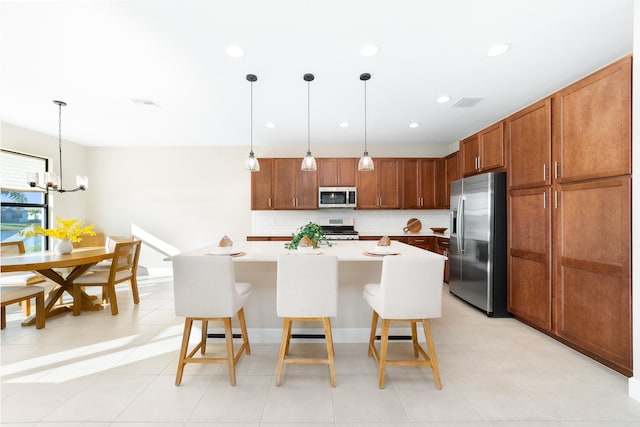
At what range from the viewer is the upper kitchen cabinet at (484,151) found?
3.36m

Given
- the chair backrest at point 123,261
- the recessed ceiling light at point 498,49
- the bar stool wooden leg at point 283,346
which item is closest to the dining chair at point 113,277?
the chair backrest at point 123,261

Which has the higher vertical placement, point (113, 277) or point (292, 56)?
point (292, 56)

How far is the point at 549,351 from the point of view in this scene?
2529mm

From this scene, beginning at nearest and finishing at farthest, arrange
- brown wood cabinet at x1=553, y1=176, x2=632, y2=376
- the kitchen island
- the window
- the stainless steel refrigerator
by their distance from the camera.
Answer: brown wood cabinet at x1=553, y1=176, x2=632, y2=376, the kitchen island, the stainless steel refrigerator, the window

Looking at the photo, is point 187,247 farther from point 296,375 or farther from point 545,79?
point 545,79

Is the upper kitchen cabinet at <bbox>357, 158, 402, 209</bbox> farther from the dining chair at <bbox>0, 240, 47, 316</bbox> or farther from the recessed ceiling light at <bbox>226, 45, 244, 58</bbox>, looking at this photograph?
the dining chair at <bbox>0, 240, 47, 316</bbox>

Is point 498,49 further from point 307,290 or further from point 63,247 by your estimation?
point 63,247

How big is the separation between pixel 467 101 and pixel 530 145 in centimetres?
98

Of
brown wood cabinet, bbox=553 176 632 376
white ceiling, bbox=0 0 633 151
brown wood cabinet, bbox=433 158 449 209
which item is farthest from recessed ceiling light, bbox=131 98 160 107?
brown wood cabinet, bbox=433 158 449 209

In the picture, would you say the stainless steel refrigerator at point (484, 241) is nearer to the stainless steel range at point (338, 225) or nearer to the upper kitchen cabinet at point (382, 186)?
the upper kitchen cabinet at point (382, 186)

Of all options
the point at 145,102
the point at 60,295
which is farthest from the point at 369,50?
the point at 60,295

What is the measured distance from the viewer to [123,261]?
12.4ft

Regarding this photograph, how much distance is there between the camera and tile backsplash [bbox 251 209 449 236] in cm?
566

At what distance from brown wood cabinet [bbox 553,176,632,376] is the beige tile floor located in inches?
8.4
